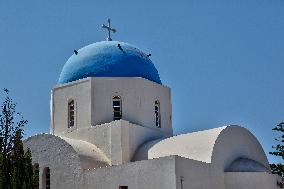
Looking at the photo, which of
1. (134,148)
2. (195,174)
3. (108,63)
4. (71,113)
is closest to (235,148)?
(195,174)

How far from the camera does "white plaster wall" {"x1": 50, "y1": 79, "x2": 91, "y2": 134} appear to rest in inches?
808

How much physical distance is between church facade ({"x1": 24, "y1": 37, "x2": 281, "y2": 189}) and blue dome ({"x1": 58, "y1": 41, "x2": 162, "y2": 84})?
0.04 meters

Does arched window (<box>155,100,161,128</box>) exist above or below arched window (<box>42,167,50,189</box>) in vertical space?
above

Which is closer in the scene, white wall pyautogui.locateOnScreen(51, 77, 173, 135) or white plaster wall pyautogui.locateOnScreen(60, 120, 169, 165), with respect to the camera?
white plaster wall pyautogui.locateOnScreen(60, 120, 169, 165)

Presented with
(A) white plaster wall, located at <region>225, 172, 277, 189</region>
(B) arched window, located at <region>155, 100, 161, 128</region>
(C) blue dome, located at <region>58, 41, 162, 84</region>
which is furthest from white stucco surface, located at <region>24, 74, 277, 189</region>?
(C) blue dome, located at <region>58, 41, 162, 84</region>

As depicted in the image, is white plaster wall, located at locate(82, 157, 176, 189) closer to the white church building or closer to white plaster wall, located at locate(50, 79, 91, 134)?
the white church building

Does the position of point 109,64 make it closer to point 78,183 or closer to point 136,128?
point 136,128

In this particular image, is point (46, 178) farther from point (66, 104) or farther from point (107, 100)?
point (107, 100)

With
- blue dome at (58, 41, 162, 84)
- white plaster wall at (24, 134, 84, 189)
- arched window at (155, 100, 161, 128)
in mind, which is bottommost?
white plaster wall at (24, 134, 84, 189)

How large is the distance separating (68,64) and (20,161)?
A: 26.3 feet

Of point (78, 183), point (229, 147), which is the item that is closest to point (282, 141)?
point (229, 147)

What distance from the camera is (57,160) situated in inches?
736

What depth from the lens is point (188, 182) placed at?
16.3m

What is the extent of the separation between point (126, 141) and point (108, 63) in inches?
134
